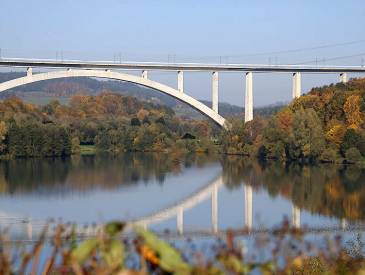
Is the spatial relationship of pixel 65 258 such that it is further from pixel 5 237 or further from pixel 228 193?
pixel 228 193

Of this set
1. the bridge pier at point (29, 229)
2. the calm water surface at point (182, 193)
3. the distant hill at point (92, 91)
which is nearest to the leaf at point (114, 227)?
the calm water surface at point (182, 193)

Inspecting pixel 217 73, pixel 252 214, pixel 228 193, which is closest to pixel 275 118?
pixel 217 73

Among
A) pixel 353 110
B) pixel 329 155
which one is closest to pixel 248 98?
pixel 353 110

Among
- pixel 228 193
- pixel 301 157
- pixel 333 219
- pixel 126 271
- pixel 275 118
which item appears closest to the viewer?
pixel 126 271

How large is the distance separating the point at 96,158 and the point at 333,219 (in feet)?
42.2

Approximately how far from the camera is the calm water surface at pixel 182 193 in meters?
10.2

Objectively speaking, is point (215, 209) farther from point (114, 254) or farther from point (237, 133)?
point (237, 133)

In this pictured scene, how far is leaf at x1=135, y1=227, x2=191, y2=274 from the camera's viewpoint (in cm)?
79

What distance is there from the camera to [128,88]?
69.9 m

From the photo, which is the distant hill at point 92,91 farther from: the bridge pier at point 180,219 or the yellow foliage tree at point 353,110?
the bridge pier at point 180,219

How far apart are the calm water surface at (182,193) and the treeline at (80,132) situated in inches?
81.9

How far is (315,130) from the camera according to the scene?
64.5 feet

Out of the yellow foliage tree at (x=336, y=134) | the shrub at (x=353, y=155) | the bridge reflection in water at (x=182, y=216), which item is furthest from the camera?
the yellow foliage tree at (x=336, y=134)

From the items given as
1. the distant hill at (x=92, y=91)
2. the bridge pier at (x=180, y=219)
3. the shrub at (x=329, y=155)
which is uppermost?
the distant hill at (x=92, y=91)
